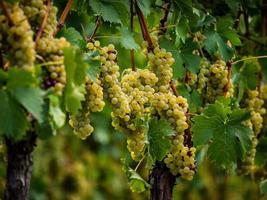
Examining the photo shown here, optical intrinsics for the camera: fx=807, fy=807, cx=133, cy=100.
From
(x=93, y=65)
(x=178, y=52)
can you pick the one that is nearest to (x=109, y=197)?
(x=178, y=52)

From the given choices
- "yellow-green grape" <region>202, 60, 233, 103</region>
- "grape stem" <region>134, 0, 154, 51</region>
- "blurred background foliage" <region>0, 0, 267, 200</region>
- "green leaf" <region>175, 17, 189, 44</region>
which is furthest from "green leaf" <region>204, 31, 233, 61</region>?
"blurred background foliage" <region>0, 0, 267, 200</region>

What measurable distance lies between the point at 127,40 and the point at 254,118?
2.17 feet

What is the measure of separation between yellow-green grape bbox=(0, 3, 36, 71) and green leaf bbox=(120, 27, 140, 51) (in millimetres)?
681

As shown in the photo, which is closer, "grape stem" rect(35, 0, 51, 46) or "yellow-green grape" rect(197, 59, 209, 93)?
"grape stem" rect(35, 0, 51, 46)

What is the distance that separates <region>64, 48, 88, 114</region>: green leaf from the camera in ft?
5.71

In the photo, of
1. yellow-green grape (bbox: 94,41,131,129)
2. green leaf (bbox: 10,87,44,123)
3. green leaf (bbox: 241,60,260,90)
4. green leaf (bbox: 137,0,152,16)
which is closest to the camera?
green leaf (bbox: 10,87,44,123)

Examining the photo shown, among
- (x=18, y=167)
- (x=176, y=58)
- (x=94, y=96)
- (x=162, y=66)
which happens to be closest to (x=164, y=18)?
(x=176, y=58)

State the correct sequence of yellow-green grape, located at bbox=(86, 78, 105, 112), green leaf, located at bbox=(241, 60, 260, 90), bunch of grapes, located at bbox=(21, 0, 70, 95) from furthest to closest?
green leaf, located at bbox=(241, 60, 260, 90) → yellow-green grape, located at bbox=(86, 78, 105, 112) → bunch of grapes, located at bbox=(21, 0, 70, 95)

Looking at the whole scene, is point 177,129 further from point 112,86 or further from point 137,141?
point 112,86

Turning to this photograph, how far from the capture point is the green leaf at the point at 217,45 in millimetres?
2607

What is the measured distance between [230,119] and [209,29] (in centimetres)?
37

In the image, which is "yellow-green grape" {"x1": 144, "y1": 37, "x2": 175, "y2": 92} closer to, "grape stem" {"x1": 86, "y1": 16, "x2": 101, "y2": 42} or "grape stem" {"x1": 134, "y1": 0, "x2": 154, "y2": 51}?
"grape stem" {"x1": 134, "y1": 0, "x2": 154, "y2": 51}

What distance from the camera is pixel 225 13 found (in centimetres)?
304

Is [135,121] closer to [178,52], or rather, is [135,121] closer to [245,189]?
[178,52]
